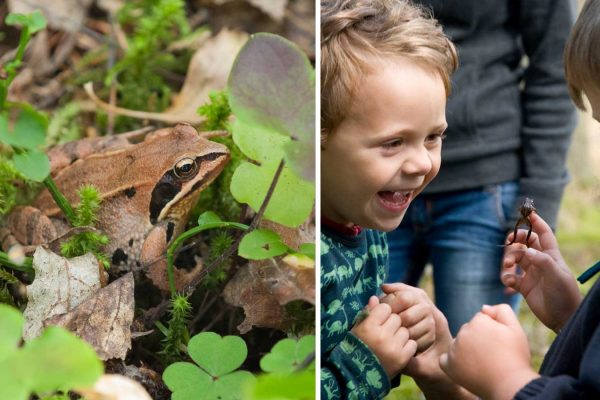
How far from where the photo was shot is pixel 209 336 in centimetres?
78

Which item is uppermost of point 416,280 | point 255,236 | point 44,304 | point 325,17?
point 325,17

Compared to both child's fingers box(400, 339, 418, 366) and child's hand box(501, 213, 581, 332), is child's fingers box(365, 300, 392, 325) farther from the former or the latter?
child's hand box(501, 213, 581, 332)

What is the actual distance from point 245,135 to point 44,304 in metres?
0.29

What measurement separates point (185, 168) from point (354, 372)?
354mm

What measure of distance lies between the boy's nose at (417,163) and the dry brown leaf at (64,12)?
1.14 metres

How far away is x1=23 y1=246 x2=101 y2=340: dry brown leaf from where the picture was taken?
818 mm

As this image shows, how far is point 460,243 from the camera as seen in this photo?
1119 millimetres

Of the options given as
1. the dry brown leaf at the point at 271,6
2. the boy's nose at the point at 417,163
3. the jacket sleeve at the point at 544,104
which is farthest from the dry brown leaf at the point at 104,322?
the dry brown leaf at the point at 271,6

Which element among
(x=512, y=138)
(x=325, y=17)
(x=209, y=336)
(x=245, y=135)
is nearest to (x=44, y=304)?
(x=209, y=336)

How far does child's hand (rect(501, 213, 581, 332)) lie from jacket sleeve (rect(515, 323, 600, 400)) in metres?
0.20

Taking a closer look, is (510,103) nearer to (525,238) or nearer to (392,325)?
(525,238)

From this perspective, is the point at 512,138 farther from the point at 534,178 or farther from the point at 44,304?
the point at 44,304

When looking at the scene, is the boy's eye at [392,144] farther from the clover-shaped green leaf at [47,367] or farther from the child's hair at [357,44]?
the clover-shaped green leaf at [47,367]

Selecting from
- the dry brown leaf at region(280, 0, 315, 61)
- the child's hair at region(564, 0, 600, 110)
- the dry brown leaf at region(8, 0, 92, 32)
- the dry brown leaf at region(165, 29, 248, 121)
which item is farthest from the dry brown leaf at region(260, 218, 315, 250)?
the dry brown leaf at region(8, 0, 92, 32)
